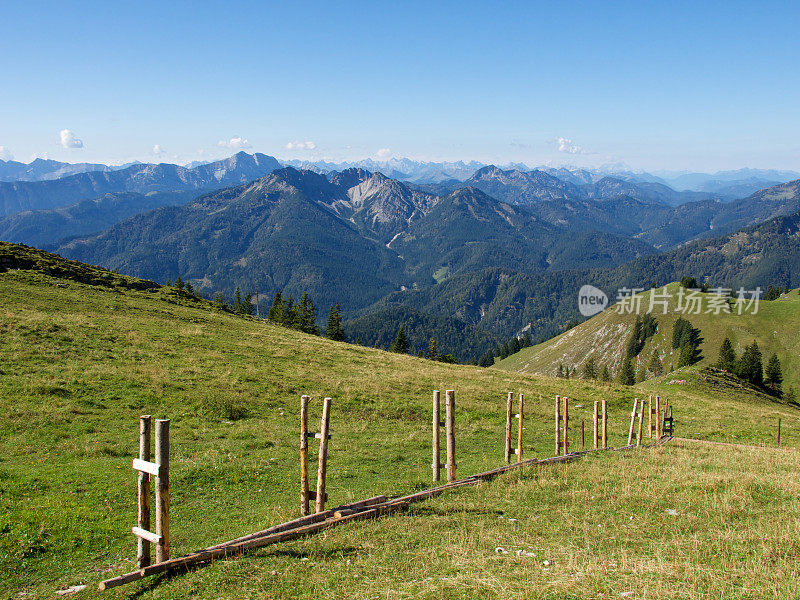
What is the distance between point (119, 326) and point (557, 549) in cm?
3878

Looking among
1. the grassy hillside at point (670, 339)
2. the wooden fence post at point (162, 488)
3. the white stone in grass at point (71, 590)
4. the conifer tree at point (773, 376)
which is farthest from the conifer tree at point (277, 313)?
the conifer tree at point (773, 376)

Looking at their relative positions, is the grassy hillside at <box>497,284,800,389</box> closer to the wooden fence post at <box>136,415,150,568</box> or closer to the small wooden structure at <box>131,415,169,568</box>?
the small wooden structure at <box>131,415,169,568</box>

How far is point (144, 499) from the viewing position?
9.92m

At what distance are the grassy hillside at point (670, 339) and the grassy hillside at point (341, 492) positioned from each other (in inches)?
5074

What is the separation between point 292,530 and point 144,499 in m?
3.27

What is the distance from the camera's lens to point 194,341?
39375 millimetres

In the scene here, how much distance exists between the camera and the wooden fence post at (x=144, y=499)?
376 inches

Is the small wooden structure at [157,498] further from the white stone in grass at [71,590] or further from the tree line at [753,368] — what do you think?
the tree line at [753,368]

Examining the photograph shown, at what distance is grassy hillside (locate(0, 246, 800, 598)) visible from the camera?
8922 mm

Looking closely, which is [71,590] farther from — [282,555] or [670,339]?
[670,339]

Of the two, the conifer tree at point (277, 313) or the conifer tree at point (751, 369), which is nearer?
the conifer tree at point (751, 369)

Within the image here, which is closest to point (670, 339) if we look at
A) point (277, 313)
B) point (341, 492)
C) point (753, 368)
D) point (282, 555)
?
point (753, 368)

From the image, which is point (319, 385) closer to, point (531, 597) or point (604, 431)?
point (604, 431)

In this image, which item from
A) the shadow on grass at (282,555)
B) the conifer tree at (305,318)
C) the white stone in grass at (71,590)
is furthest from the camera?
the conifer tree at (305,318)
